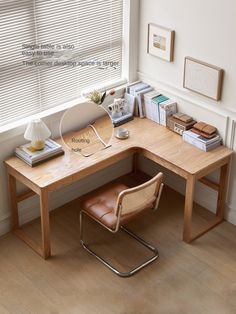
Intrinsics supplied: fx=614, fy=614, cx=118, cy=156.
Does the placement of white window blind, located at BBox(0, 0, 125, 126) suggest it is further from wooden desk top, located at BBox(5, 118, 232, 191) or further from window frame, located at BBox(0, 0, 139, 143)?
wooden desk top, located at BBox(5, 118, 232, 191)

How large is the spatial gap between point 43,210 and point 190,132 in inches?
48.8

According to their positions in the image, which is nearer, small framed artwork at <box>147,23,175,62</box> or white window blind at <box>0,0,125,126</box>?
white window blind at <box>0,0,125,126</box>

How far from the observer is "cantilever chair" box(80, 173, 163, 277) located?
3.99m

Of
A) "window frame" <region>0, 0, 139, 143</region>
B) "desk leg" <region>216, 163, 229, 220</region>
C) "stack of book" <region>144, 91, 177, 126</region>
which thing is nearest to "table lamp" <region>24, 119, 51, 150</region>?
"window frame" <region>0, 0, 139, 143</region>

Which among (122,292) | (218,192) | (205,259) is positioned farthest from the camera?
(218,192)

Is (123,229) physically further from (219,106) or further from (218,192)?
(219,106)

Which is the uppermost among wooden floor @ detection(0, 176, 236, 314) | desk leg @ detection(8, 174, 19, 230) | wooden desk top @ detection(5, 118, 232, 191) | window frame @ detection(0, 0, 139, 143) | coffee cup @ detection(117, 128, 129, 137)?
window frame @ detection(0, 0, 139, 143)

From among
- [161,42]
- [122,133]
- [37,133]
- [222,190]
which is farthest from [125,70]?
[222,190]

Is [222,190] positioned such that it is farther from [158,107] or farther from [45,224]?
[45,224]

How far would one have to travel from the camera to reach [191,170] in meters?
4.25

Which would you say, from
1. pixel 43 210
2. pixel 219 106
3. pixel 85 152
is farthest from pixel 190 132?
pixel 43 210

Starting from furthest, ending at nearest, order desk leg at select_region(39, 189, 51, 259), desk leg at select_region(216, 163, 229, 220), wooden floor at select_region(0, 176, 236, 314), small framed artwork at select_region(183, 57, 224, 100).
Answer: desk leg at select_region(216, 163, 229, 220) < small framed artwork at select_region(183, 57, 224, 100) < desk leg at select_region(39, 189, 51, 259) < wooden floor at select_region(0, 176, 236, 314)

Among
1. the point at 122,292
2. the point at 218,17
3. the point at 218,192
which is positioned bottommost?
the point at 122,292

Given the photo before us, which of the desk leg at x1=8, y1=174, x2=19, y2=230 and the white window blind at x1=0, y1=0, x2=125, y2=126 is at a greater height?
the white window blind at x1=0, y1=0, x2=125, y2=126
